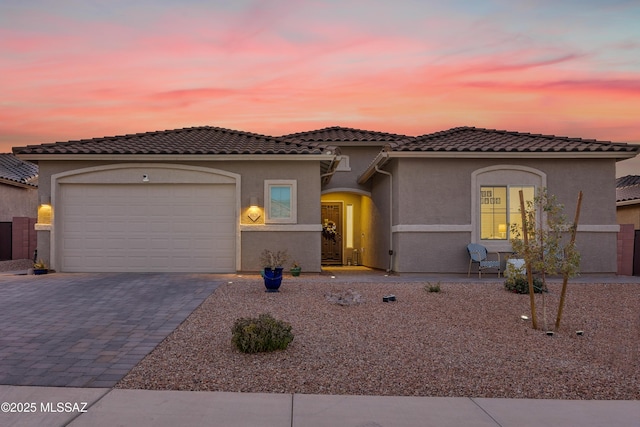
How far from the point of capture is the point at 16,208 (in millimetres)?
22875

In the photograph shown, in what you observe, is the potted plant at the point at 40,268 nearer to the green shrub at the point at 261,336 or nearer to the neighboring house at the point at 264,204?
the neighboring house at the point at 264,204

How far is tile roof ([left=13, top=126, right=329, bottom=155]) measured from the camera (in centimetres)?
1384

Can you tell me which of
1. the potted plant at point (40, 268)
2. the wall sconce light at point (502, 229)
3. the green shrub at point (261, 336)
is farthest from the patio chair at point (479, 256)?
the potted plant at point (40, 268)

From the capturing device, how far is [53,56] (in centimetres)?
1445

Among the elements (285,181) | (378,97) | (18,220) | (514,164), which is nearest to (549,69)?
(514,164)

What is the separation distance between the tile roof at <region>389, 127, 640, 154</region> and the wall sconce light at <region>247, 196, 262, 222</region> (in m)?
4.03

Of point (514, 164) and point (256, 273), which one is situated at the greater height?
point (514, 164)

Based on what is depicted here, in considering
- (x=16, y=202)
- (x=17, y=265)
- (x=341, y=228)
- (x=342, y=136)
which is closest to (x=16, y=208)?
(x=16, y=202)

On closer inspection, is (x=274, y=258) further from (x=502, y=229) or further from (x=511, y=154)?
(x=511, y=154)

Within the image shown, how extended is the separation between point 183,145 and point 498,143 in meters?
9.18

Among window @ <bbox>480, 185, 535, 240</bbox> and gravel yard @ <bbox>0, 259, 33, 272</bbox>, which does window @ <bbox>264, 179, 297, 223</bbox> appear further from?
gravel yard @ <bbox>0, 259, 33, 272</bbox>

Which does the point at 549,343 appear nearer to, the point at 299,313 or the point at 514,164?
the point at 299,313

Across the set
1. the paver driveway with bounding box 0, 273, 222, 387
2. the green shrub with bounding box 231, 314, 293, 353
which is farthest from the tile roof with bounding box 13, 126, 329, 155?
the green shrub with bounding box 231, 314, 293, 353

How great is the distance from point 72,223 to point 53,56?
15.8ft
